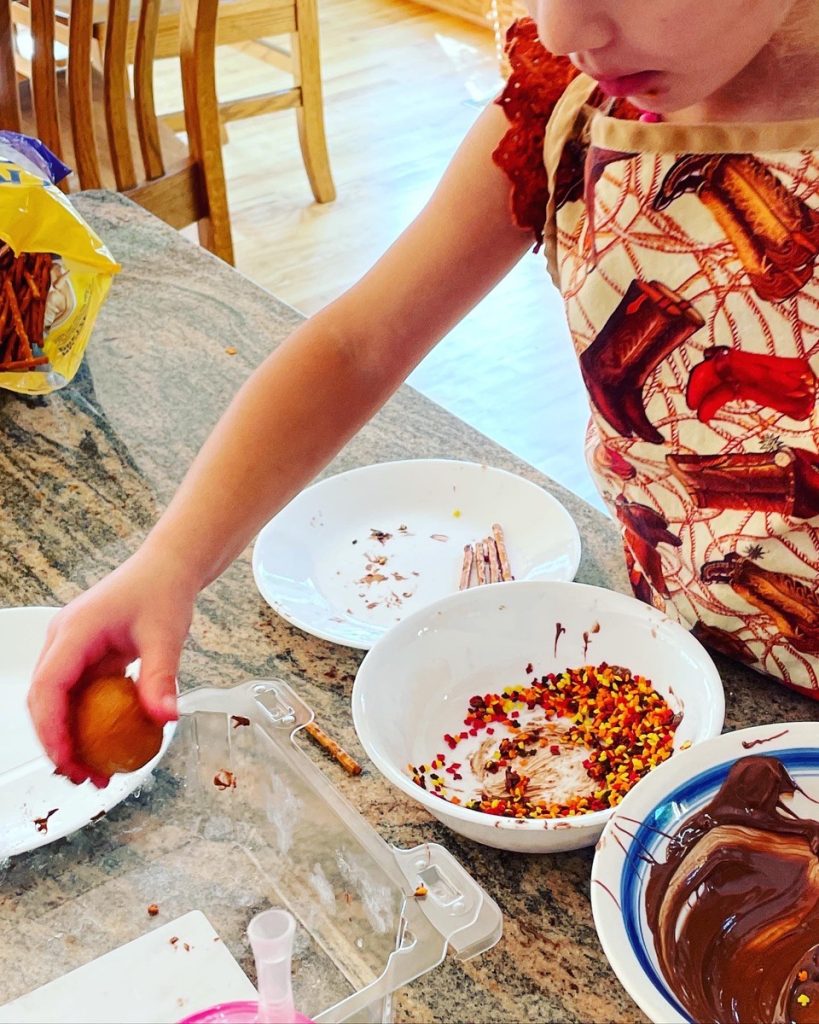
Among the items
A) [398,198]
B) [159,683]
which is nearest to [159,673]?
[159,683]

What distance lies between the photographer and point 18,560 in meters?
1.05

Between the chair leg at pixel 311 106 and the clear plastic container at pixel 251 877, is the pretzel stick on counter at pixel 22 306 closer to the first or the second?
the clear plastic container at pixel 251 877

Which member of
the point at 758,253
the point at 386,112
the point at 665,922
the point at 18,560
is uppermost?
the point at 758,253

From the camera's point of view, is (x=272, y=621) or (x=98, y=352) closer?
(x=272, y=621)

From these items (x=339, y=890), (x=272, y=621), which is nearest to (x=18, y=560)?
(x=272, y=621)

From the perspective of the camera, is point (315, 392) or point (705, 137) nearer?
point (705, 137)

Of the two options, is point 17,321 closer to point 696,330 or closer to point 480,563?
point 480,563

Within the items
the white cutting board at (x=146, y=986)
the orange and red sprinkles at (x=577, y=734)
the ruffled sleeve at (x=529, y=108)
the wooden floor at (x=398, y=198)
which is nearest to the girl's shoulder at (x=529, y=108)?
the ruffled sleeve at (x=529, y=108)

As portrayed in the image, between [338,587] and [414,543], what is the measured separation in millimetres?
94

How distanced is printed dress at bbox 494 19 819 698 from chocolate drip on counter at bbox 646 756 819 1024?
206mm

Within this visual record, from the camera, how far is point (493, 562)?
A: 1.02 meters

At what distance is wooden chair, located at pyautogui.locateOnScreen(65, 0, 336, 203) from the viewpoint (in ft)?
11.1

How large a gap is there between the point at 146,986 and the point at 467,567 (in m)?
0.46

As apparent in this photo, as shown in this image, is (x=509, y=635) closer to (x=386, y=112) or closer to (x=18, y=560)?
(x=18, y=560)
